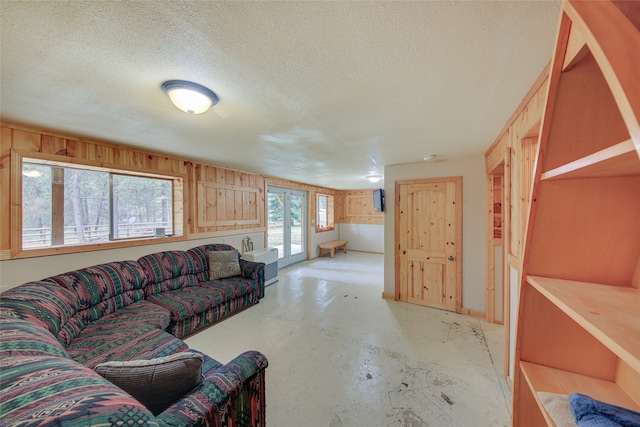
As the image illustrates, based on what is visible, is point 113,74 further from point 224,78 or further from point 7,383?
point 7,383

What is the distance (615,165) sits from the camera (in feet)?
1.77

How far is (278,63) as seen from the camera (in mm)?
1220

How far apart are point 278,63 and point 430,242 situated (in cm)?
325

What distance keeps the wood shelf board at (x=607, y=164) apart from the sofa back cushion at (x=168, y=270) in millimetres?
3622

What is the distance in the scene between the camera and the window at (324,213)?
7.43 meters

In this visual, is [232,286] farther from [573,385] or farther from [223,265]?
[573,385]

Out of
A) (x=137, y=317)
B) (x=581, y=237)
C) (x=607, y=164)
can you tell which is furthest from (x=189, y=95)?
(x=137, y=317)

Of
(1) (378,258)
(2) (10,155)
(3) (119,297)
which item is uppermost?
(2) (10,155)

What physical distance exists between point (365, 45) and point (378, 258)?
661 centimetres

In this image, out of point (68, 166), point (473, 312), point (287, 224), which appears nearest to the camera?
point (68, 166)

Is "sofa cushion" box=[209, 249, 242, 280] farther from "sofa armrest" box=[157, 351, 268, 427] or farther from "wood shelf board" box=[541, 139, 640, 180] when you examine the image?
"wood shelf board" box=[541, 139, 640, 180]

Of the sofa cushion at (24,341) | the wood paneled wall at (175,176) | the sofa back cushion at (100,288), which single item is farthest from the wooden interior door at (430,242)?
the sofa cushion at (24,341)

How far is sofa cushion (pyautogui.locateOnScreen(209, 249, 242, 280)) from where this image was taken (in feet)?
11.3

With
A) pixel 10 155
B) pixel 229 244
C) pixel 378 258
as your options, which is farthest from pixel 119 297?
pixel 378 258
